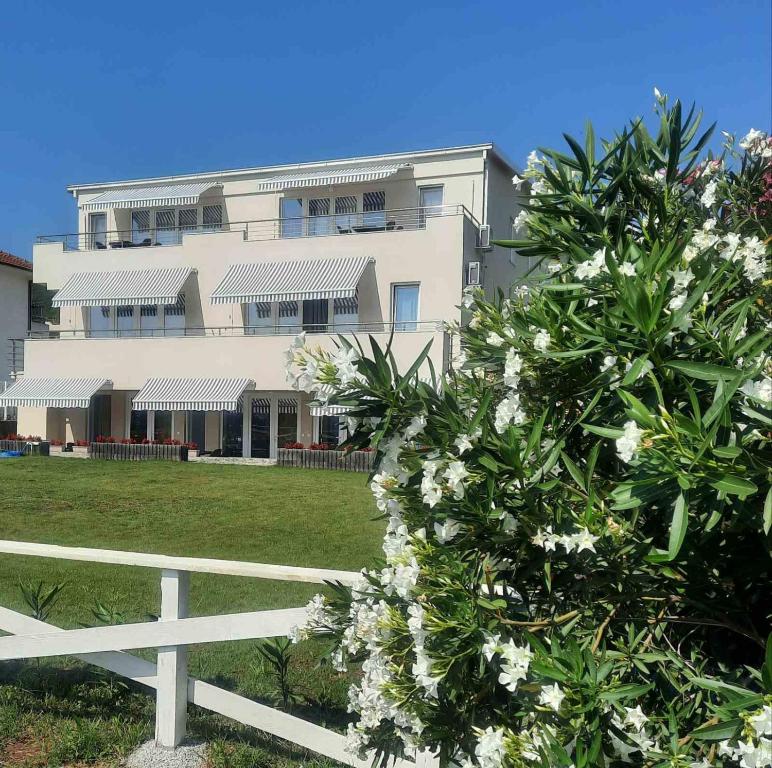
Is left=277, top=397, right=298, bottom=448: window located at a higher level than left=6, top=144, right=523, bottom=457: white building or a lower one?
lower

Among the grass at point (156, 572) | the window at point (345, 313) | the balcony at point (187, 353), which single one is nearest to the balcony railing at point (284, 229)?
the window at point (345, 313)

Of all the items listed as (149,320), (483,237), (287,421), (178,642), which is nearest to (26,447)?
(149,320)

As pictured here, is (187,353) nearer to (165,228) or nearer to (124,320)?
(124,320)

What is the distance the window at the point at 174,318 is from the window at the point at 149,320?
27 centimetres

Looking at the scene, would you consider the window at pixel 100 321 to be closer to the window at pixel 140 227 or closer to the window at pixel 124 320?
the window at pixel 124 320

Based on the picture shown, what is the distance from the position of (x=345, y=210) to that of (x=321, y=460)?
10671mm

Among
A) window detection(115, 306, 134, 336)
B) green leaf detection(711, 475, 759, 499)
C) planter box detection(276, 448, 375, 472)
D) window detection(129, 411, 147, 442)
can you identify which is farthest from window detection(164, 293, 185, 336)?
green leaf detection(711, 475, 759, 499)

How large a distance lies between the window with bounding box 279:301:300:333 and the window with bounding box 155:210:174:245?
606cm

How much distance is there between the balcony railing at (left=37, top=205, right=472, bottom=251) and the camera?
88.6ft

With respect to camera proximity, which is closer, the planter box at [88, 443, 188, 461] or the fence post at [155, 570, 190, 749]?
the fence post at [155, 570, 190, 749]

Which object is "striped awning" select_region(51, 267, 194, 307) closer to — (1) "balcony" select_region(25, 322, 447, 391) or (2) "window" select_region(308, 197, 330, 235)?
(1) "balcony" select_region(25, 322, 447, 391)

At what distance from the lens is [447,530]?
225 cm

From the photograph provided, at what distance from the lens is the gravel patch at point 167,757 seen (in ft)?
13.3

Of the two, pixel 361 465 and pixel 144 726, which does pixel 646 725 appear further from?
pixel 361 465
